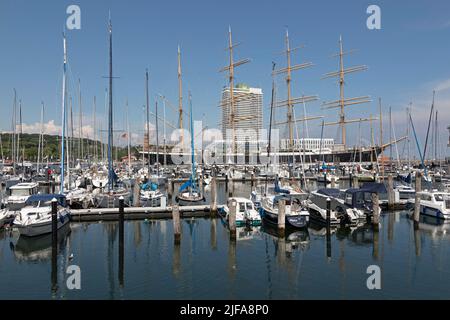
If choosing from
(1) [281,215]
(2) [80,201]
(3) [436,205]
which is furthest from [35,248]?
(3) [436,205]

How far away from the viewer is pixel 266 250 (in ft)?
80.4

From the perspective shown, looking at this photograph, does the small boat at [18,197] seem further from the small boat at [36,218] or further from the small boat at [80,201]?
the small boat at [36,218]

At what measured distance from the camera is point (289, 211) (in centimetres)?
2950

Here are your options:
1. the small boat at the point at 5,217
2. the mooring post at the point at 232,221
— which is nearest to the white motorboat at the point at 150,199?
the small boat at the point at 5,217

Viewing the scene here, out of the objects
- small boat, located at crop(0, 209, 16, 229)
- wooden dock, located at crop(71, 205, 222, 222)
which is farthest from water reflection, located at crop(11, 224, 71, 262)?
wooden dock, located at crop(71, 205, 222, 222)

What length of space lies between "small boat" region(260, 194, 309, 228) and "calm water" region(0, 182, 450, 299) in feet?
3.46

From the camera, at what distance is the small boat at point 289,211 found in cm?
2917

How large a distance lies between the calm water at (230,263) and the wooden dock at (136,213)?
1.73 m

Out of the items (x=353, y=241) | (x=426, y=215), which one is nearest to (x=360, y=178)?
(x=426, y=215)

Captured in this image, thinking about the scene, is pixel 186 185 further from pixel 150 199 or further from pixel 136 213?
pixel 136 213

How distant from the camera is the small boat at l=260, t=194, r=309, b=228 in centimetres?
2917
